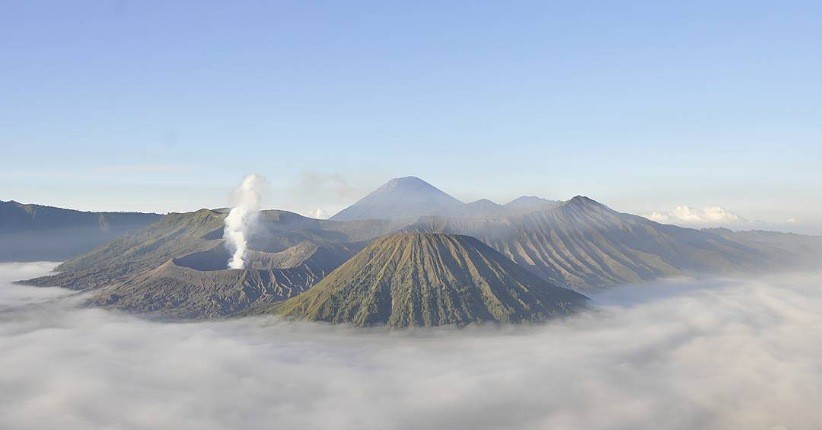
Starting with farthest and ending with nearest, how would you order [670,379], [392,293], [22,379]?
[392,293] → [670,379] → [22,379]

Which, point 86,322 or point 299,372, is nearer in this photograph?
point 299,372

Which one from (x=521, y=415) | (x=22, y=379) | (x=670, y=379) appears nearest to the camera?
(x=521, y=415)

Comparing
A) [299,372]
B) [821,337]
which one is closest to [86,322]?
[299,372]

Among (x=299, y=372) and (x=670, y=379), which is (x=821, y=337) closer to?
(x=670, y=379)

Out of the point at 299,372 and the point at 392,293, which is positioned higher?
the point at 392,293

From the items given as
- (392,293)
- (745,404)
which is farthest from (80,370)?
(745,404)

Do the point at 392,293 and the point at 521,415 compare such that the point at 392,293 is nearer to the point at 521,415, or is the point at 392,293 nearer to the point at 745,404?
the point at 521,415
